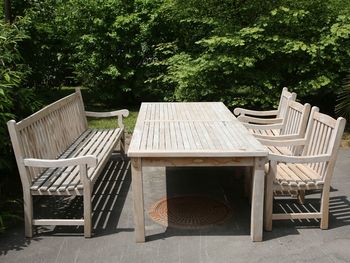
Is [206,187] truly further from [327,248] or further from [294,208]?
[327,248]

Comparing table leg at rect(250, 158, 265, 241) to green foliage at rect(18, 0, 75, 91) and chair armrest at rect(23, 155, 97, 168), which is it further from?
green foliage at rect(18, 0, 75, 91)

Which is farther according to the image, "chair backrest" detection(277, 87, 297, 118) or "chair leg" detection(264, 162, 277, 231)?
"chair backrest" detection(277, 87, 297, 118)

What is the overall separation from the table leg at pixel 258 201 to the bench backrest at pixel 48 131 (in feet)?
7.46

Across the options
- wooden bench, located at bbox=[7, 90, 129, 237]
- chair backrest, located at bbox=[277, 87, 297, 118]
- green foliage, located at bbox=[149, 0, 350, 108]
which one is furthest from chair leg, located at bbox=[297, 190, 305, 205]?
green foliage, located at bbox=[149, 0, 350, 108]

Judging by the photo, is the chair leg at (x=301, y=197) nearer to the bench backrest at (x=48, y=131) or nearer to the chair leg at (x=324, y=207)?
the chair leg at (x=324, y=207)

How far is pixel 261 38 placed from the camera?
28.7ft

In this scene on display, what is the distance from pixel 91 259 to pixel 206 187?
233 centimetres

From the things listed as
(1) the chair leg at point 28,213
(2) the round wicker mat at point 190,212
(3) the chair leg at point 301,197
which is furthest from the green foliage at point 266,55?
(1) the chair leg at point 28,213

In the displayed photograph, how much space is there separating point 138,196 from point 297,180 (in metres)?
1.67

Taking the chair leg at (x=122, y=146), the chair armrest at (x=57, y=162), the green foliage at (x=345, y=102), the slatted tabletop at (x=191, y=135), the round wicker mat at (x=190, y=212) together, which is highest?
the slatted tabletop at (x=191, y=135)

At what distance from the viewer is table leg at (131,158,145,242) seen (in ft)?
13.2

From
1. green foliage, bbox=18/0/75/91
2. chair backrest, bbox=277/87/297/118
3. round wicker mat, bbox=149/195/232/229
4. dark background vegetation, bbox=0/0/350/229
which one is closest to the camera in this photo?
round wicker mat, bbox=149/195/232/229

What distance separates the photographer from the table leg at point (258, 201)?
159 inches

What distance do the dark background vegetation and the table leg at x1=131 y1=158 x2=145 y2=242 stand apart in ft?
7.20
